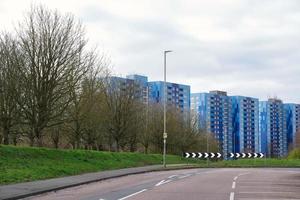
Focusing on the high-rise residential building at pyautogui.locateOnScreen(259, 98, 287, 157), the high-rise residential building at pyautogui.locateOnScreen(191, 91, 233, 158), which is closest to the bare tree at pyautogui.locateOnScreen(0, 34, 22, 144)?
the high-rise residential building at pyautogui.locateOnScreen(191, 91, 233, 158)

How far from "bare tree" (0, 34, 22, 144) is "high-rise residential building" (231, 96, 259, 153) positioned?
Result: 81138 mm

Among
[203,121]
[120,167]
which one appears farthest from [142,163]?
[203,121]

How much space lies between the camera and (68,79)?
40094 millimetres

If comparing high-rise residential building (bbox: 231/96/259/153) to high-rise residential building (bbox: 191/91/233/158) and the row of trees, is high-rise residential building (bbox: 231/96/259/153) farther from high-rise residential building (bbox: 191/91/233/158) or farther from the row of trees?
the row of trees

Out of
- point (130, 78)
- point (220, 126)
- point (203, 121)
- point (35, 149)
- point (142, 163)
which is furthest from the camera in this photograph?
point (220, 126)

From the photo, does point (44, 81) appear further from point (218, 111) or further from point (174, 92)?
point (218, 111)

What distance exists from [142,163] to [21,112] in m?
11.9

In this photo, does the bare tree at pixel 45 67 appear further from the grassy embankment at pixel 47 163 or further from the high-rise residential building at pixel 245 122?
the high-rise residential building at pixel 245 122

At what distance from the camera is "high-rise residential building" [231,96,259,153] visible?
387 feet

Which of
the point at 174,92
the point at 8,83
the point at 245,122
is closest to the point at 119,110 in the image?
the point at 8,83

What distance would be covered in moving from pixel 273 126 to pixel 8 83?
8518 cm

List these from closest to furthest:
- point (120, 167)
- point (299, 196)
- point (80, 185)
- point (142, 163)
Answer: point (299, 196) → point (80, 185) → point (120, 167) → point (142, 163)

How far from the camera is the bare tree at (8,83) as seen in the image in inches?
1602

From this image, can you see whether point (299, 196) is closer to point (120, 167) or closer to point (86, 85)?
point (120, 167)
